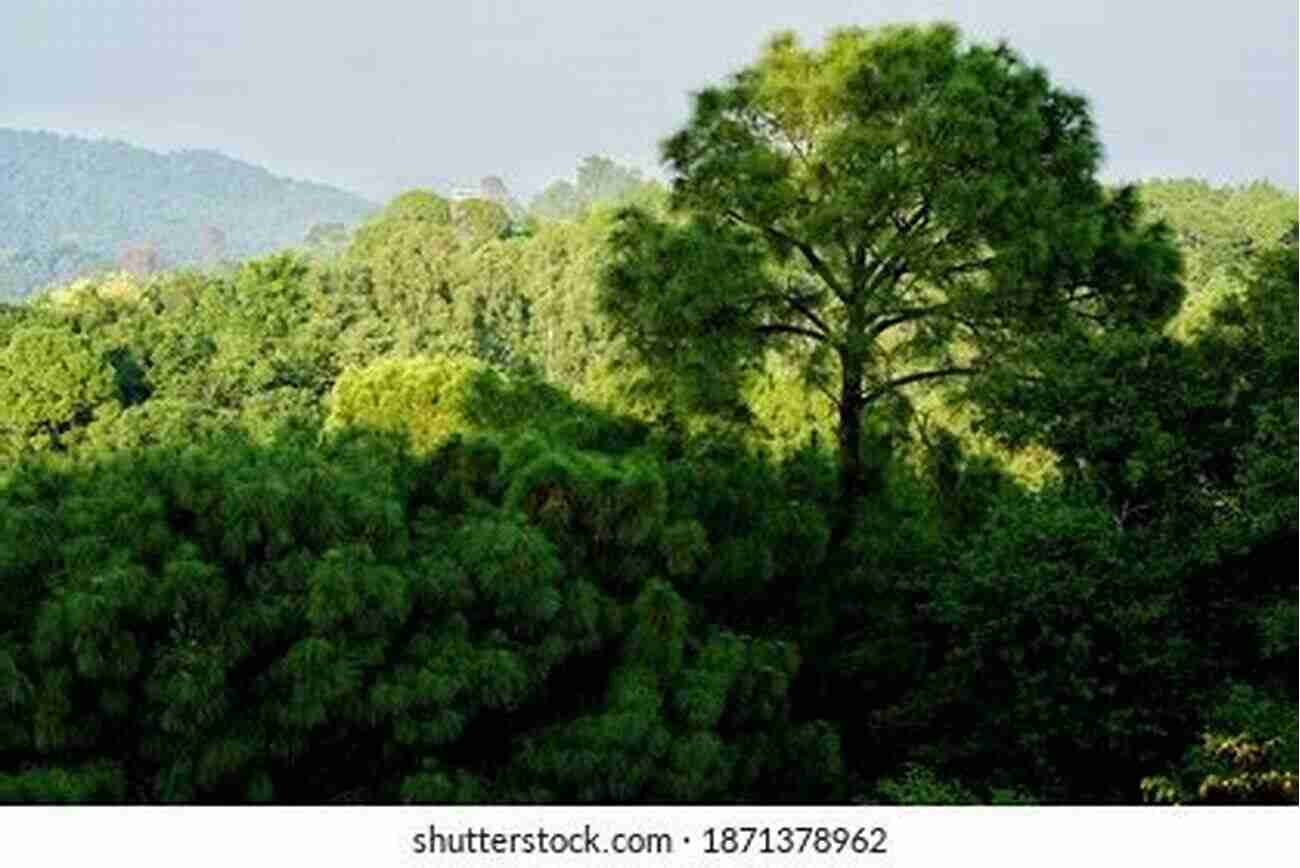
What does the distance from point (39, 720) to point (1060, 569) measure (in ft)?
8.18

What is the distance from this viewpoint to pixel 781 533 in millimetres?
5055

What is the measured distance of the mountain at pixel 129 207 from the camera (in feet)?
212

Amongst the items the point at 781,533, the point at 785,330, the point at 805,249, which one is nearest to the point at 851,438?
the point at 785,330

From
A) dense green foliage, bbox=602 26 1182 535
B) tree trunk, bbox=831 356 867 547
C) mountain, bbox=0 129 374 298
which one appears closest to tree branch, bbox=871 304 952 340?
dense green foliage, bbox=602 26 1182 535

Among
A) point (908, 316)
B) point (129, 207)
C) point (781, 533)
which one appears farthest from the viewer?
point (129, 207)

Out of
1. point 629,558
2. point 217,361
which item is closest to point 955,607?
point 629,558

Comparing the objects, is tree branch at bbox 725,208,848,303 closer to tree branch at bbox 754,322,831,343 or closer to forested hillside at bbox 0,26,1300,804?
forested hillside at bbox 0,26,1300,804

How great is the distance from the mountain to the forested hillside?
174 ft

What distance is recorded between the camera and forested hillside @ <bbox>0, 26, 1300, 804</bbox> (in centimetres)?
390

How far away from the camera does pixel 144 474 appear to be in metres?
4.24

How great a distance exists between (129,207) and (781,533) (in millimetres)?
73235

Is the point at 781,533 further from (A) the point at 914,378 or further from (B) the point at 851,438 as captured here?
(A) the point at 914,378
